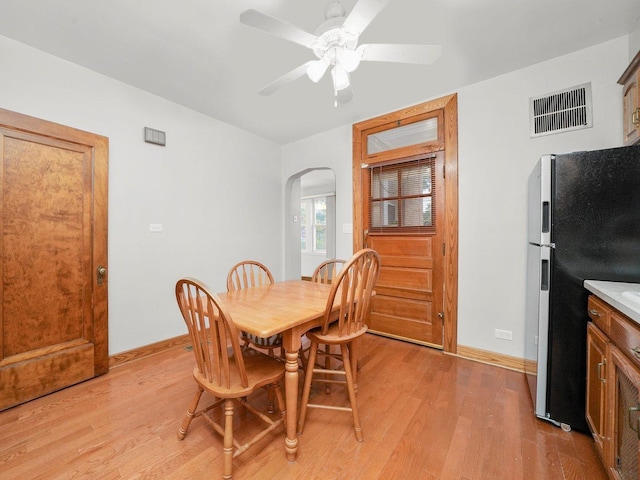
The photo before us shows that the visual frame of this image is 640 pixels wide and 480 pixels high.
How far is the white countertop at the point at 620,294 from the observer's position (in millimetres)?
967

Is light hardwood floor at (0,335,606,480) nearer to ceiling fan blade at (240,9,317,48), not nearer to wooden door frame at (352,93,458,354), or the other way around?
wooden door frame at (352,93,458,354)

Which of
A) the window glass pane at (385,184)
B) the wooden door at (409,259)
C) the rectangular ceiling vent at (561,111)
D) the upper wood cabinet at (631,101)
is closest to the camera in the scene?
the upper wood cabinet at (631,101)

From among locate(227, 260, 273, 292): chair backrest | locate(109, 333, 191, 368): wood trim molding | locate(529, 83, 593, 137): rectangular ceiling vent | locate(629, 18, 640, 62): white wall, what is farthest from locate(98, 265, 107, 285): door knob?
locate(629, 18, 640, 62): white wall

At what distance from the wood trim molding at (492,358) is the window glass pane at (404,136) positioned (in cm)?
210

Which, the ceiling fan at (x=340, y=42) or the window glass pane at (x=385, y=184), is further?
the window glass pane at (x=385, y=184)

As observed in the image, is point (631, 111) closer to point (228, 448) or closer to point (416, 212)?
point (416, 212)

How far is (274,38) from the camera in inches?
73.9

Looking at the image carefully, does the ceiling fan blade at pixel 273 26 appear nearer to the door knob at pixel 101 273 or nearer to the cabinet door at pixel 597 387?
the cabinet door at pixel 597 387

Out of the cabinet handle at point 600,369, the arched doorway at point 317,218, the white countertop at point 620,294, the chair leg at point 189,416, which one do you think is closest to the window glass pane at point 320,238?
the arched doorway at point 317,218

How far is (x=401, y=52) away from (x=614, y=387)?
73.8 inches

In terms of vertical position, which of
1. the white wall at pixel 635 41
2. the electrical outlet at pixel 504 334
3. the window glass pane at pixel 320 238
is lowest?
the electrical outlet at pixel 504 334

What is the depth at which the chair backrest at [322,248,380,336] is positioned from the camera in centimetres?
144

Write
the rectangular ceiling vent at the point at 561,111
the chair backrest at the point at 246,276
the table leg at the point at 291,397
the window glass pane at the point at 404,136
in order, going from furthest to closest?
the window glass pane at the point at 404,136 < the chair backrest at the point at 246,276 < the rectangular ceiling vent at the point at 561,111 < the table leg at the point at 291,397

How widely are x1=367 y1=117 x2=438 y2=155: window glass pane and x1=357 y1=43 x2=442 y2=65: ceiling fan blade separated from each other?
4.61 ft
